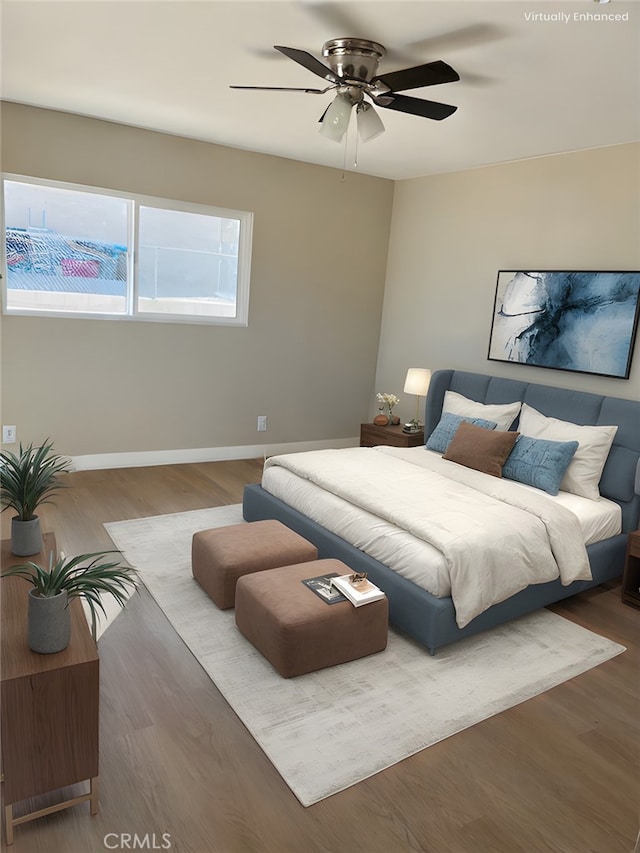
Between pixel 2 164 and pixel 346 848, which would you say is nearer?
pixel 346 848

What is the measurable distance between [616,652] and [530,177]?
346 cm

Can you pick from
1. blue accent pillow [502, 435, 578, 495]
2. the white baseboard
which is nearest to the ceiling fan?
blue accent pillow [502, 435, 578, 495]

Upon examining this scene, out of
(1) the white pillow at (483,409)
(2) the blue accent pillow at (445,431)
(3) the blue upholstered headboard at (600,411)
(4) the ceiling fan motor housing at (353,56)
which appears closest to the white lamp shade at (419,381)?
(3) the blue upholstered headboard at (600,411)

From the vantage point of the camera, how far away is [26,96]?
4.08 metres

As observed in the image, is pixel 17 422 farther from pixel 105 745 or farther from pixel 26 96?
pixel 105 745

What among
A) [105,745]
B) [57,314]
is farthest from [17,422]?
[105,745]

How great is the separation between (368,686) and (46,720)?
1.31 m

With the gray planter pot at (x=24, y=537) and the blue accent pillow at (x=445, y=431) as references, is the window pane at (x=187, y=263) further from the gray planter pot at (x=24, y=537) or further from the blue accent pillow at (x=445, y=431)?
the gray planter pot at (x=24, y=537)

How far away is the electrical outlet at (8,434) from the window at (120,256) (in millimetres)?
871

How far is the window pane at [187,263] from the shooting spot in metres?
5.04

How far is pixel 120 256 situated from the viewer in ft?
16.1

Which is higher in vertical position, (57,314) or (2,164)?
(2,164)

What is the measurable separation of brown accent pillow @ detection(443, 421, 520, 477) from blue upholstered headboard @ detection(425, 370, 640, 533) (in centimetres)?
45

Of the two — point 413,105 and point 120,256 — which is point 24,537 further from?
point 120,256
